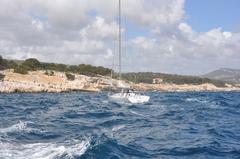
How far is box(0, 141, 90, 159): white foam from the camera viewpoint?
64.8 ft

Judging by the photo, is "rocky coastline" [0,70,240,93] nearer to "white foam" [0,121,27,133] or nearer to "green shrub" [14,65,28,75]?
"green shrub" [14,65,28,75]

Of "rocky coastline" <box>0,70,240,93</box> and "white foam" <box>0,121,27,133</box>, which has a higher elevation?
"rocky coastline" <box>0,70,240,93</box>

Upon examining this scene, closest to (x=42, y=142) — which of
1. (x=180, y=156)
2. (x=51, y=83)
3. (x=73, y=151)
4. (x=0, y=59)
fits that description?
(x=73, y=151)

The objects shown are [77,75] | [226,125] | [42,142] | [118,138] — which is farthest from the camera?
[77,75]

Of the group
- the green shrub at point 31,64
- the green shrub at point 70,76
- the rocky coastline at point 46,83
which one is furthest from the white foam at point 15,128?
the green shrub at point 31,64

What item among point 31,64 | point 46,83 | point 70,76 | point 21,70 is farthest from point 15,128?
point 31,64

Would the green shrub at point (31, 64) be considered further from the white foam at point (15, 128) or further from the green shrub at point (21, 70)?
the white foam at point (15, 128)

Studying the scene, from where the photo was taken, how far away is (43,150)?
21.1m

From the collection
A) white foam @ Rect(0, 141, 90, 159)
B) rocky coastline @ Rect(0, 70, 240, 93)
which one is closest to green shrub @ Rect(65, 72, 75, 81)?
rocky coastline @ Rect(0, 70, 240, 93)

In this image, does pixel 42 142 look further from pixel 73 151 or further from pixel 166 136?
pixel 166 136

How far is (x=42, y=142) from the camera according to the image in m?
24.0

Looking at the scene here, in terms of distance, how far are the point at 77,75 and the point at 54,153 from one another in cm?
17723

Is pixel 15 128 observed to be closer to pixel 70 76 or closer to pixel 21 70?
pixel 21 70

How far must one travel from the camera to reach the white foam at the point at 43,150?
1976 centimetres
